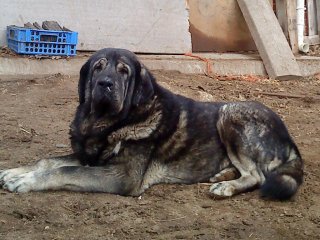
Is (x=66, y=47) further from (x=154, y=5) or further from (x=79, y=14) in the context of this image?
(x=154, y=5)

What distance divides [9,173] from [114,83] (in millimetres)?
1126

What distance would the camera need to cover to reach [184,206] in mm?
4375

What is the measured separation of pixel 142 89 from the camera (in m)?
4.80

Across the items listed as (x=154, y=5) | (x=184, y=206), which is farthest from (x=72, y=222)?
(x=154, y=5)

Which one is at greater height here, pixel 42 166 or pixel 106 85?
pixel 106 85

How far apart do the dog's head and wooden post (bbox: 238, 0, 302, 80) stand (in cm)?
564

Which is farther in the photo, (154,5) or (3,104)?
(154,5)

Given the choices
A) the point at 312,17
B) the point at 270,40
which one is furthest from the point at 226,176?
the point at 312,17

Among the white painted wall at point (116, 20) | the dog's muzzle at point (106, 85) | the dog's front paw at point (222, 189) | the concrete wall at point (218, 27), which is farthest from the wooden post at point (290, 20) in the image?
the dog's muzzle at point (106, 85)

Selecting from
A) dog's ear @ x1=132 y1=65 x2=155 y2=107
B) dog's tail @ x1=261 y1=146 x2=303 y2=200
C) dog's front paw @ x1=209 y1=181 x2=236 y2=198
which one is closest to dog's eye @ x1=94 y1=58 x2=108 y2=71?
dog's ear @ x1=132 y1=65 x2=155 y2=107

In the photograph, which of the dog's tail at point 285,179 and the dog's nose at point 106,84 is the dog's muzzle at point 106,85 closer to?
the dog's nose at point 106,84

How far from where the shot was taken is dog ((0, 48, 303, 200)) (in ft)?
14.8

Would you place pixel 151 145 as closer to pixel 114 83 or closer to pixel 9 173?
pixel 114 83

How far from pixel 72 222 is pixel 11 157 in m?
1.73
